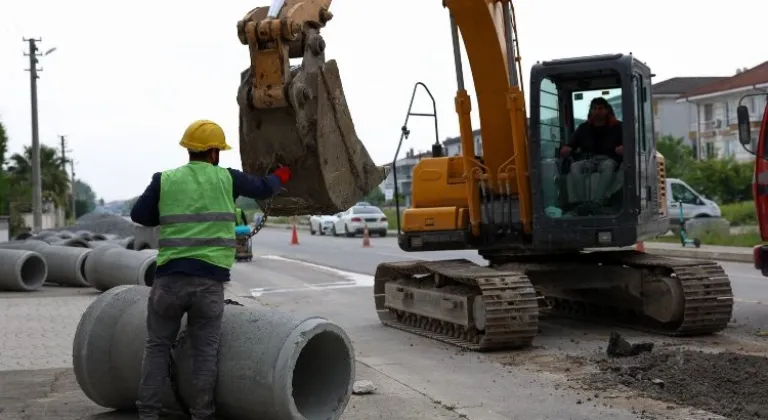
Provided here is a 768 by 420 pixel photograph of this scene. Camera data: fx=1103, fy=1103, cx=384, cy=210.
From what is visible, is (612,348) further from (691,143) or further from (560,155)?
(691,143)

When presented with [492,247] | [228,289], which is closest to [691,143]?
[228,289]

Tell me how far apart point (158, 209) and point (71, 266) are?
1451cm

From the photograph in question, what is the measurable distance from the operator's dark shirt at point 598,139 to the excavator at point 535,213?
0.10 m

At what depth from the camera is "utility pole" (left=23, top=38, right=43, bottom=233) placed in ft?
153

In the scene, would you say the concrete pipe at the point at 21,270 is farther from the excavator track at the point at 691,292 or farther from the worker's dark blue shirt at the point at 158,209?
the worker's dark blue shirt at the point at 158,209

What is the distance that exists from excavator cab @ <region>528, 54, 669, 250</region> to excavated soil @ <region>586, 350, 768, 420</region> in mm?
2036

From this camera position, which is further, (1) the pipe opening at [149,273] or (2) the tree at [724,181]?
(2) the tree at [724,181]

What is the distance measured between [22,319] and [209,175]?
8753mm

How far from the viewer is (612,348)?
1002 cm

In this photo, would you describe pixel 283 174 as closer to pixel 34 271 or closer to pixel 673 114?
pixel 34 271

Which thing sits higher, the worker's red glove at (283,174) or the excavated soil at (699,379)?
the worker's red glove at (283,174)

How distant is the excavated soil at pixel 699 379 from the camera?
7527 millimetres

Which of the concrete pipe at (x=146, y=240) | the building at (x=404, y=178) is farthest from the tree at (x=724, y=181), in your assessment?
the concrete pipe at (x=146, y=240)

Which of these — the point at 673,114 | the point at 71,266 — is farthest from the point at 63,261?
the point at 673,114
